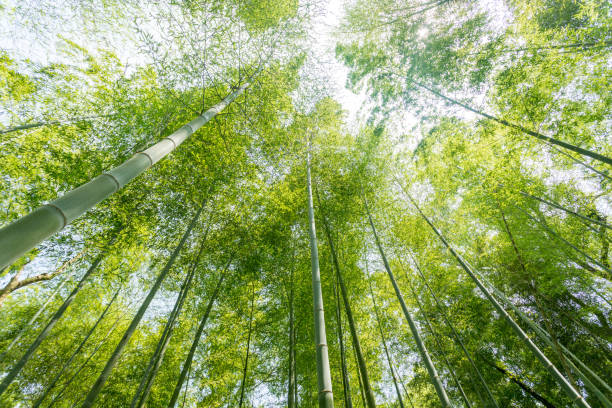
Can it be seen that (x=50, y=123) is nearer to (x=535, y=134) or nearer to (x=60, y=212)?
(x=60, y=212)

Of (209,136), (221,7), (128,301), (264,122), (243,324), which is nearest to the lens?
(221,7)

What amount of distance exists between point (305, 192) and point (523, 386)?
7.35 m

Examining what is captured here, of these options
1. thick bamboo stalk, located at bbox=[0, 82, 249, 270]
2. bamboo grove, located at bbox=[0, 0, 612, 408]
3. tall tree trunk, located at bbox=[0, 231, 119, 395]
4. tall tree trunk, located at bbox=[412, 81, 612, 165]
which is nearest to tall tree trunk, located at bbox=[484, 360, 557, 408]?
bamboo grove, located at bbox=[0, 0, 612, 408]

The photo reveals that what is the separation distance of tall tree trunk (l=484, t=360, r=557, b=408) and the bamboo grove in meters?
0.08

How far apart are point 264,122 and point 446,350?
6.38 m

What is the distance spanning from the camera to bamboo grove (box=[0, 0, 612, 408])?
9.96ft

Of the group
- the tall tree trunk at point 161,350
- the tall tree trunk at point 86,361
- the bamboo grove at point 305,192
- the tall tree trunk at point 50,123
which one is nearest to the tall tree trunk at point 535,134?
the bamboo grove at point 305,192

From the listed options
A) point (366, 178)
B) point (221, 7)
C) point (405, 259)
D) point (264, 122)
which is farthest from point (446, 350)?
point (221, 7)

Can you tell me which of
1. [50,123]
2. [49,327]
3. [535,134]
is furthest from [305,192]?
[49,327]

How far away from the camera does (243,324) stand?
16.9 feet

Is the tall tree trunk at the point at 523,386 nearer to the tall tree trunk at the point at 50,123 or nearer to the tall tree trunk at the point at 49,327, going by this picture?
the tall tree trunk at the point at 49,327

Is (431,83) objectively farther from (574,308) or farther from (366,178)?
(574,308)

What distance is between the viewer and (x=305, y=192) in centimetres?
507

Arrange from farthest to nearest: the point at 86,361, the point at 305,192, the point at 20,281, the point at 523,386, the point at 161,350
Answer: the point at 523,386 → the point at 86,361 → the point at 305,192 → the point at 20,281 → the point at 161,350
